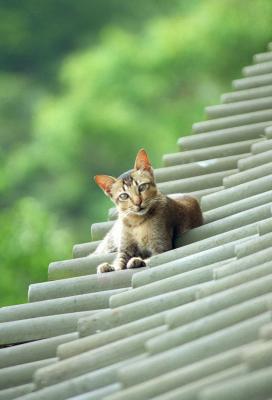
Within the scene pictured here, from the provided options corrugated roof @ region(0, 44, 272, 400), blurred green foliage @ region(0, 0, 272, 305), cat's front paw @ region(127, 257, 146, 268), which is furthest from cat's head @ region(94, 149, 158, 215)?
blurred green foliage @ region(0, 0, 272, 305)

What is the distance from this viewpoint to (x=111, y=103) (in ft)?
57.4

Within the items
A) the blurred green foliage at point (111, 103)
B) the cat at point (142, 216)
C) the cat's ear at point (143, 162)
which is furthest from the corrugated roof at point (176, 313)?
the blurred green foliage at point (111, 103)

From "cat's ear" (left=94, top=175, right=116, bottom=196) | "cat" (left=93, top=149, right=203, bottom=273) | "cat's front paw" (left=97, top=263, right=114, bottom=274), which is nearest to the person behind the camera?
"cat's front paw" (left=97, top=263, right=114, bottom=274)

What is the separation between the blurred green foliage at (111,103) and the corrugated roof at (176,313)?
28.6ft

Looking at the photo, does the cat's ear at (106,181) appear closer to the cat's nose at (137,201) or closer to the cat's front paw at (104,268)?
the cat's nose at (137,201)

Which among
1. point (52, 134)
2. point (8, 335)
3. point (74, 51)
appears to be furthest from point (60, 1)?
point (8, 335)

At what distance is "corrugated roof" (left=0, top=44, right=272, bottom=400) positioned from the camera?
3529 mm

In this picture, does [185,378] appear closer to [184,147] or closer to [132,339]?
[132,339]

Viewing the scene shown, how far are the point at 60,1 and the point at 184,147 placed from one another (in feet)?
52.0

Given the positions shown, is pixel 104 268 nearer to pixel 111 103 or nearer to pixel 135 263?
pixel 135 263

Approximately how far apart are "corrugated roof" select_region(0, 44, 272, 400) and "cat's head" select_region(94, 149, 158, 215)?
0.57 ft

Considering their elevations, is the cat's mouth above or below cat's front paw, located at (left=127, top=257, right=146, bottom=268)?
above

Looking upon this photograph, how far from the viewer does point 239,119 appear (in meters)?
6.52

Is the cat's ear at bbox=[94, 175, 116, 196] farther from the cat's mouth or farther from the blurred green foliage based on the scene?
the blurred green foliage
